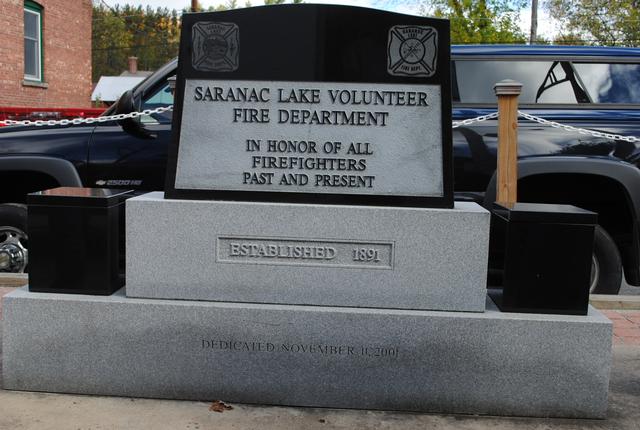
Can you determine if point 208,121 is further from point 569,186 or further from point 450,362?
point 569,186

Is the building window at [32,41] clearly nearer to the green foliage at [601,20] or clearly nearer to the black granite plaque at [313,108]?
the black granite plaque at [313,108]

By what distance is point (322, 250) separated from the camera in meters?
3.96

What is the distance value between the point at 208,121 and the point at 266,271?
2.86 ft

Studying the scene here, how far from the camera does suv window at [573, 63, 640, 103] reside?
6.22 m

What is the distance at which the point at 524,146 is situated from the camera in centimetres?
580

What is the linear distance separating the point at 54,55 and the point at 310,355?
18.6 metres

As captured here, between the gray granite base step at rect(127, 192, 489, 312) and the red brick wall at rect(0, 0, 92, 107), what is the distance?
605 inches

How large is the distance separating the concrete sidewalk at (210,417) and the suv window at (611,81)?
3000 millimetres

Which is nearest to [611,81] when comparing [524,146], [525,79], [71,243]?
[525,79]

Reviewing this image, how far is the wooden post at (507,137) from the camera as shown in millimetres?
4500

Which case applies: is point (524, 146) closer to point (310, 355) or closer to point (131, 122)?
point (310, 355)

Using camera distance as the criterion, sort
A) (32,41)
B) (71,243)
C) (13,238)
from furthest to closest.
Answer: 1. (32,41)
2. (13,238)
3. (71,243)

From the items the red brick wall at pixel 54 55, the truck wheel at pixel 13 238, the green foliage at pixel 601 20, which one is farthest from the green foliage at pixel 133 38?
the truck wheel at pixel 13 238

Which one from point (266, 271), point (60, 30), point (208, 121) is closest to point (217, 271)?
point (266, 271)
